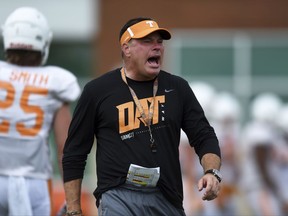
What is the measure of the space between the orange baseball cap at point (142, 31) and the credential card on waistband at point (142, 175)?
85 centimetres

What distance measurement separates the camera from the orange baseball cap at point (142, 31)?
6.71 m

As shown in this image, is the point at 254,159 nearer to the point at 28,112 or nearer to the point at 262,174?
the point at 262,174

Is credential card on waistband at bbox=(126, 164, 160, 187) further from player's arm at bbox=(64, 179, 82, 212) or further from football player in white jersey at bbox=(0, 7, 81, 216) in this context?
football player in white jersey at bbox=(0, 7, 81, 216)

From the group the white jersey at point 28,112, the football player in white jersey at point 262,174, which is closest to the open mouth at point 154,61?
the white jersey at point 28,112

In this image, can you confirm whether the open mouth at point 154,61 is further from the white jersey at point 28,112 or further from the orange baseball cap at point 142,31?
the white jersey at point 28,112

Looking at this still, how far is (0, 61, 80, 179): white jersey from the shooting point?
771 centimetres

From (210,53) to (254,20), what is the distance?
1526mm

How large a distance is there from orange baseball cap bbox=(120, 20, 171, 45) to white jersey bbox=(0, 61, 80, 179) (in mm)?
1133

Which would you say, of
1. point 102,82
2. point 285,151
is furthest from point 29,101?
point 285,151

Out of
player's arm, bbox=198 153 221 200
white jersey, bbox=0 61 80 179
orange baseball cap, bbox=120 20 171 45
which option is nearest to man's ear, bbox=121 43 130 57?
orange baseball cap, bbox=120 20 171 45

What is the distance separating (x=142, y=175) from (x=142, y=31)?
94 cm

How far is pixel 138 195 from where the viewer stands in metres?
6.68

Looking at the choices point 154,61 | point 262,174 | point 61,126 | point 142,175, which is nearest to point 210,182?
point 142,175

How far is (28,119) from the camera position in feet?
25.4
